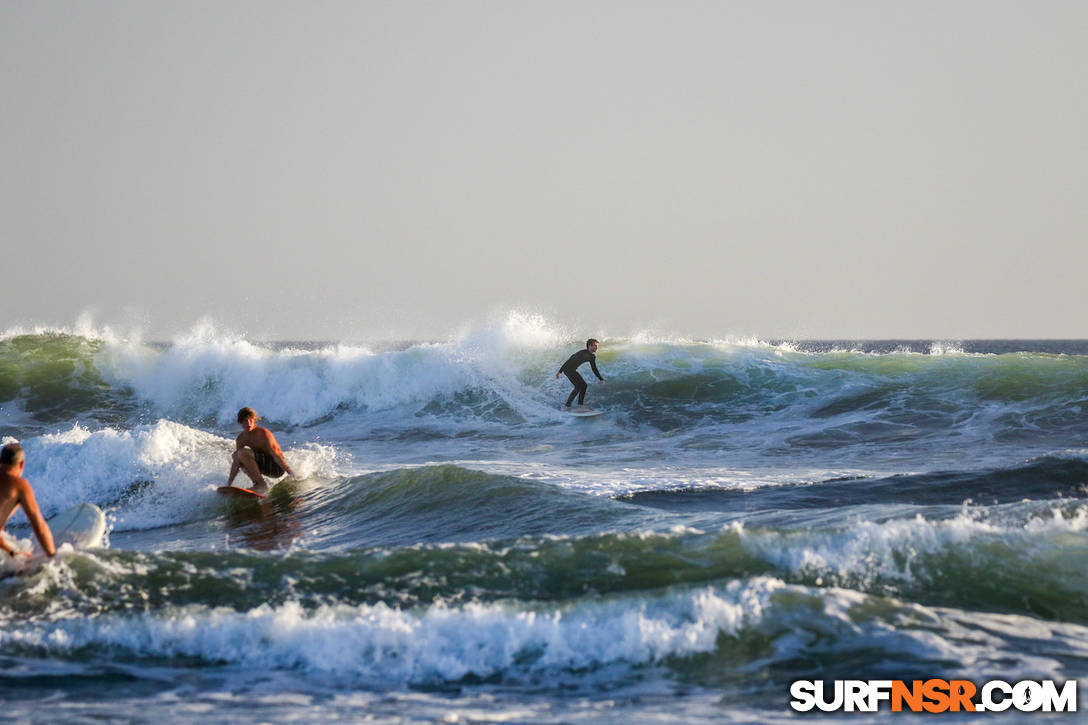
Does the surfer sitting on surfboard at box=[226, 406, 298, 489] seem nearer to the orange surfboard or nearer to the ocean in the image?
the orange surfboard

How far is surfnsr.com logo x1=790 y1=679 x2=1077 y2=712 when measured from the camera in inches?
194

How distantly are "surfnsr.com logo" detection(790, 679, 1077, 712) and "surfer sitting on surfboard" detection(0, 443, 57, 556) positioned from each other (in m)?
5.47

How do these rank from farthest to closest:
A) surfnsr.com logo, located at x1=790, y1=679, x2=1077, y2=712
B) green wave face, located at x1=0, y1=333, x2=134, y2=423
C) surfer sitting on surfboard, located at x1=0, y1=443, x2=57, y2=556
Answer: green wave face, located at x1=0, y1=333, x2=134, y2=423
surfer sitting on surfboard, located at x1=0, y1=443, x2=57, y2=556
surfnsr.com logo, located at x1=790, y1=679, x2=1077, y2=712

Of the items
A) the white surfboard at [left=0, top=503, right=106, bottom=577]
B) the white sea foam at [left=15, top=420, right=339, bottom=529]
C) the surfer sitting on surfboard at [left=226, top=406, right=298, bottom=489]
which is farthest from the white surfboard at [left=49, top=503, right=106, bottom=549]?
the surfer sitting on surfboard at [left=226, top=406, right=298, bottom=489]

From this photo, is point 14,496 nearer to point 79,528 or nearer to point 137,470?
point 79,528

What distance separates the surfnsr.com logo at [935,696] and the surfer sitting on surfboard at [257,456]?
28.4 feet

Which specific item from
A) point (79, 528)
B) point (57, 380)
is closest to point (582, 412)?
point (79, 528)

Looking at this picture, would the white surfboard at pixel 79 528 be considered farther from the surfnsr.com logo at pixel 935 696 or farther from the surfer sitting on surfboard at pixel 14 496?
the surfnsr.com logo at pixel 935 696

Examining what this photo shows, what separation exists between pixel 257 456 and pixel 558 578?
6.81 metres

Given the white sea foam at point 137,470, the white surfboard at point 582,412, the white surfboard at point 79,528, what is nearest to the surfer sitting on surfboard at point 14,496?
the white surfboard at point 79,528

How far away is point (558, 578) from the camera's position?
6883 mm

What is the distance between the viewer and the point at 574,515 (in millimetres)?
9711

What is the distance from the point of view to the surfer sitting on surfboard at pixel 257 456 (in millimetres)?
12336

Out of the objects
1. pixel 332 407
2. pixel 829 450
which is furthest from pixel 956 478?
pixel 332 407
